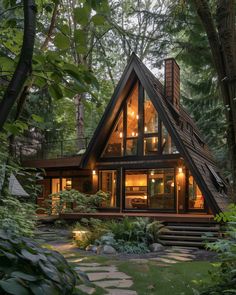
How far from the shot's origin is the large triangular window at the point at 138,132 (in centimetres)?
1343

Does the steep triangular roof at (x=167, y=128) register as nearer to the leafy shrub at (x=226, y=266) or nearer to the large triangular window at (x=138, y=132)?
the large triangular window at (x=138, y=132)

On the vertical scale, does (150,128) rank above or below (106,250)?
above

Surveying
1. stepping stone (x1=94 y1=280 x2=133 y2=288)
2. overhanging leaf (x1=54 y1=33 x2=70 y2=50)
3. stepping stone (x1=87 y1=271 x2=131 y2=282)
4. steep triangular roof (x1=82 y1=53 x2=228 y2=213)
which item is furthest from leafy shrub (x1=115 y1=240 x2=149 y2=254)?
overhanging leaf (x1=54 y1=33 x2=70 y2=50)

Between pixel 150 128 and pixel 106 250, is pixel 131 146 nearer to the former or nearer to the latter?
pixel 150 128

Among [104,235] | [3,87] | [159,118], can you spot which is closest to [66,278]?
[3,87]

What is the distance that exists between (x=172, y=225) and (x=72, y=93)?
9.99 metres

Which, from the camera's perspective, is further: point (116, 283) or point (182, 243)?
point (182, 243)

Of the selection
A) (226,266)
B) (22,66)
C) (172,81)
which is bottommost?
(226,266)

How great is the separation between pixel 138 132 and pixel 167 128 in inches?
72.0

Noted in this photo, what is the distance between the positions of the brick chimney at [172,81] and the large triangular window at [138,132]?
1.05m

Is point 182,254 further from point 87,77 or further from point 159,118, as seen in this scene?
point 87,77

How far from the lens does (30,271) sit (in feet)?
3.74

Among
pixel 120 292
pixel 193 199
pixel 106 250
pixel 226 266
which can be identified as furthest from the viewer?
pixel 193 199

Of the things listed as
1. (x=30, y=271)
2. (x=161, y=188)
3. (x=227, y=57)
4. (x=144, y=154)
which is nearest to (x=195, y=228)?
(x=161, y=188)
